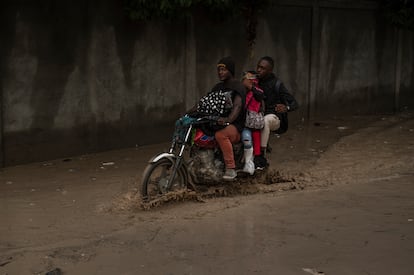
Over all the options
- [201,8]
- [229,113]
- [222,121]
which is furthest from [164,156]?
[201,8]

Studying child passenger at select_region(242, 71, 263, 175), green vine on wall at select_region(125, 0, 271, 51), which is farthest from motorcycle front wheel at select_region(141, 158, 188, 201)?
green vine on wall at select_region(125, 0, 271, 51)

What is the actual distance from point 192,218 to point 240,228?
1.68 ft

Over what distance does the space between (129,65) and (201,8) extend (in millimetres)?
1702

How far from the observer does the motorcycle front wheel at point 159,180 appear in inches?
242

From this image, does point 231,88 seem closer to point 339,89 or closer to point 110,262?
point 110,262

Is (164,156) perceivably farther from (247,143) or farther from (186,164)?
(247,143)

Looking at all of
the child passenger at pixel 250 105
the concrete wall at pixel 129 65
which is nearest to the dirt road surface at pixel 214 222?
the child passenger at pixel 250 105

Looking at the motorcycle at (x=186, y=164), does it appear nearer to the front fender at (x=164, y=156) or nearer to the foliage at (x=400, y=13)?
the front fender at (x=164, y=156)

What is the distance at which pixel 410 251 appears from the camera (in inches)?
198

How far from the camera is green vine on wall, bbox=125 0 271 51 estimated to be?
8.62m

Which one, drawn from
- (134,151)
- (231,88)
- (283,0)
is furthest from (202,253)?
(283,0)

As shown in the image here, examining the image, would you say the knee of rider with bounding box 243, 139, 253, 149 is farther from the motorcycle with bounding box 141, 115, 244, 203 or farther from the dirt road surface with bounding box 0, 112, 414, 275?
the dirt road surface with bounding box 0, 112, 414, 275

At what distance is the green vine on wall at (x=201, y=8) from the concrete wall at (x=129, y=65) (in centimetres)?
17

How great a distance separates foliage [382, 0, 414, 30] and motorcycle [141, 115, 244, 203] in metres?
7.52
